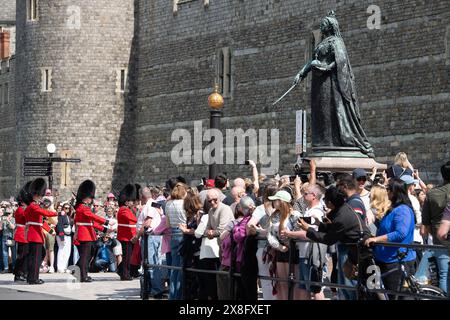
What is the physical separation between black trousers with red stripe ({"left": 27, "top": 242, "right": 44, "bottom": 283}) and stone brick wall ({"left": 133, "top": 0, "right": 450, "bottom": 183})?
10324mm

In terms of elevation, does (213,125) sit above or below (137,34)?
below

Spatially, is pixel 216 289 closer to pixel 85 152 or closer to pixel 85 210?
pixel 85 210

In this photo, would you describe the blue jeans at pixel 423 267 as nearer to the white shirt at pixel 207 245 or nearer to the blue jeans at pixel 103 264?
the white shirt at pixel 207 245

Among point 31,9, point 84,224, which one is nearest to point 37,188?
point 84,224

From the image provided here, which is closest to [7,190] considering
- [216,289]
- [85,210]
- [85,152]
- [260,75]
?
[85,152]

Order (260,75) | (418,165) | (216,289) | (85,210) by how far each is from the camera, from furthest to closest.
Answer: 1. (260,75)
2. (418,165)
3. (85,210)
4. (216,289)

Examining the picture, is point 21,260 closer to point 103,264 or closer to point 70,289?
point 70,289

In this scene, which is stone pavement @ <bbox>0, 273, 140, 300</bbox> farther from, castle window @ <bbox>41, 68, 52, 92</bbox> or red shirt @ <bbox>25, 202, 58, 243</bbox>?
castle window @ <bbox>41, 68, 52, 92</bbox>

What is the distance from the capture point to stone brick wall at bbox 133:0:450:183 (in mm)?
29766

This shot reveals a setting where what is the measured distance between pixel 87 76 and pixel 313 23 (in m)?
11.4

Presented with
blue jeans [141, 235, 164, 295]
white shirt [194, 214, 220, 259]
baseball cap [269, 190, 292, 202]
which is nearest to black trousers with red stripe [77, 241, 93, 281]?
blue jeans [141, 235, 164, 295]

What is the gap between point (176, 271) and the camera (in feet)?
54.9
